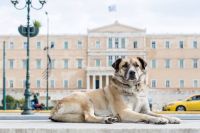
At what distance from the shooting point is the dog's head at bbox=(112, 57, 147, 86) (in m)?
4.86

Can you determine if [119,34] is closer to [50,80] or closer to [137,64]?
[50,80]

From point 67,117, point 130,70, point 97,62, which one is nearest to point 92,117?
point 67,117

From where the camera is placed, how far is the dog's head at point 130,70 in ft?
15.9

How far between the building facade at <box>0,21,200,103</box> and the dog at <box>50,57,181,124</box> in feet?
264

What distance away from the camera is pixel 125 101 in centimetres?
492

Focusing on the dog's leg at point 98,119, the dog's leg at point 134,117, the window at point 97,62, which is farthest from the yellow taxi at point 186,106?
the window at point 97,62

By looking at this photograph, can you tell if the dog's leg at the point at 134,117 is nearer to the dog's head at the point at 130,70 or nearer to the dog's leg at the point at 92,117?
the dog's leg at the point at 92,117

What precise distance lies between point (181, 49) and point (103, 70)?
1305 cm

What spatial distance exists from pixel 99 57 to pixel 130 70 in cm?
8331

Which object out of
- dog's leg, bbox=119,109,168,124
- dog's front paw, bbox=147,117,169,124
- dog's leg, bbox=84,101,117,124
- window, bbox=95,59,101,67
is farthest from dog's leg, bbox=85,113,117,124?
window, bbox=95,59,101,67

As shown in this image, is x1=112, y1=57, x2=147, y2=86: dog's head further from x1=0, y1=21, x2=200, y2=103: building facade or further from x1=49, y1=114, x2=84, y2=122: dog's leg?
x1=0, y1=21, x2=200, y2=103: building facade

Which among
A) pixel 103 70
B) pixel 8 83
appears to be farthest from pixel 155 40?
pixel 8 83

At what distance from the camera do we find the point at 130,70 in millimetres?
4828

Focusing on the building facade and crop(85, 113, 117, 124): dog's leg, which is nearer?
crop(85, 113, 117, 124): dog's leg
